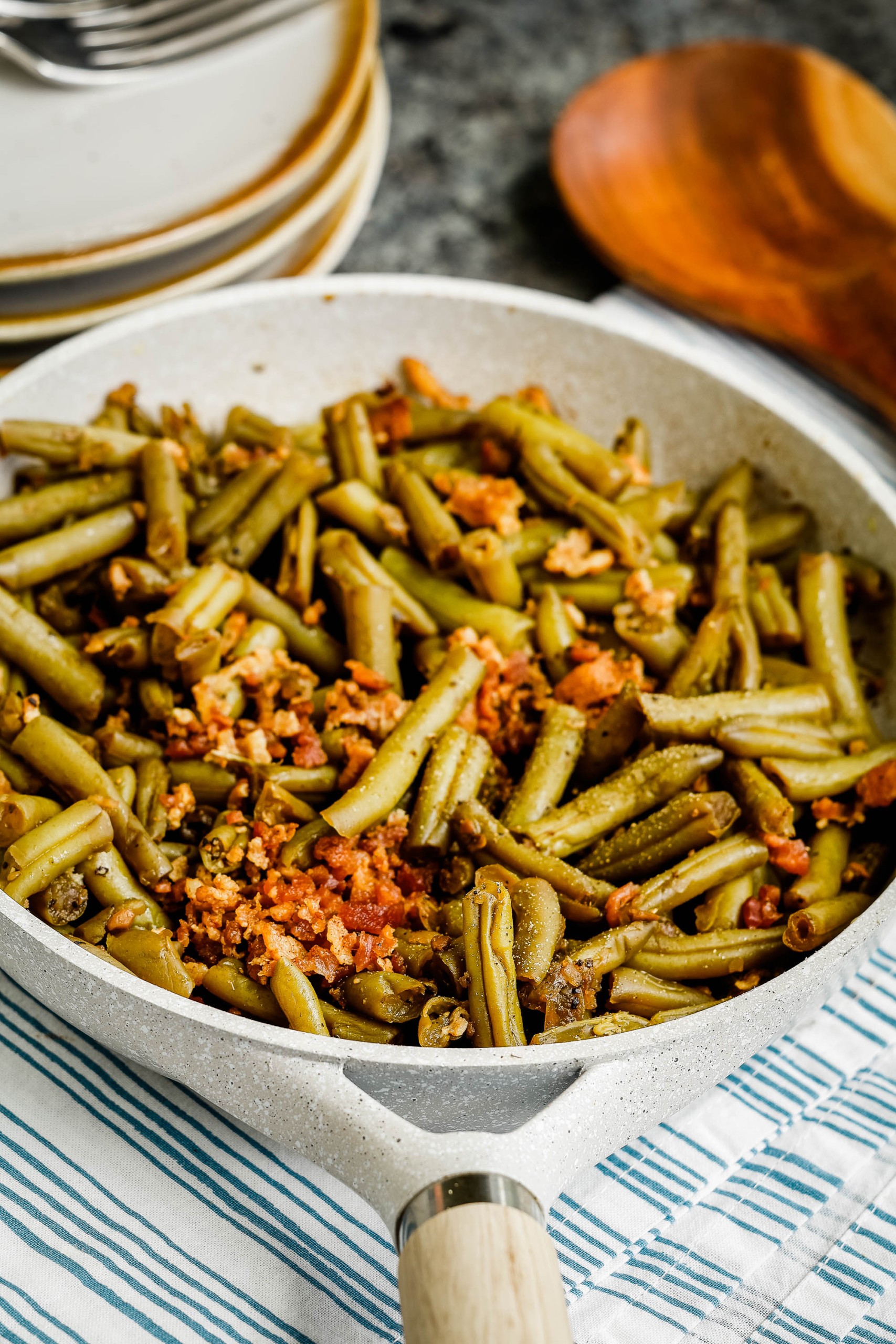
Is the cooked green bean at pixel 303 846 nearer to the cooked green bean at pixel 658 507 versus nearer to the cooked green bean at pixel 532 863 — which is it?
the cooked green bean at pixel 532 863

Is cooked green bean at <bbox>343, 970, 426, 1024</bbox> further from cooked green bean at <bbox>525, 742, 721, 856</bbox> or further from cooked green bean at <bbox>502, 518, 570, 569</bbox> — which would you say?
cooked green bean at <bbox>502, 518, 570, 569</bbox>

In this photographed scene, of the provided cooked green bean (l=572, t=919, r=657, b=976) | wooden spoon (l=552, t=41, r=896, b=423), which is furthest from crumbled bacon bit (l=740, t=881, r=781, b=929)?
wooden spoon (l=552, t=41, r=896, b=423)

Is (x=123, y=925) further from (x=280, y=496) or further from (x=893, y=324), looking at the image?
(x=893, y=324)

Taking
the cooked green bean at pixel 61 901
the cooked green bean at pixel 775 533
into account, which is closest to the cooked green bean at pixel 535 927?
the cooked green bean at pixel 61 901

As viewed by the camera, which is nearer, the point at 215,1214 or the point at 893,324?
the point at 215,1214

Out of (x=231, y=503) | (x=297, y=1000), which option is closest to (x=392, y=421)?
(x=231, y=503)

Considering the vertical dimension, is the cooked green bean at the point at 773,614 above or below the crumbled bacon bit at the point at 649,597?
below

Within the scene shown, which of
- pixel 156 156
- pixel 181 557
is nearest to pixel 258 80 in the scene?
pixel 156 156
